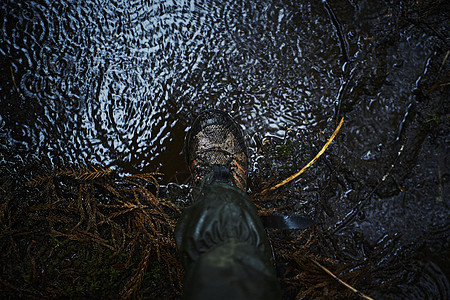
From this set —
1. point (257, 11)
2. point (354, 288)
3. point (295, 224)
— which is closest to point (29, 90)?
point (257, 11)

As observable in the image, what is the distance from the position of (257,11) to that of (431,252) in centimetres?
196

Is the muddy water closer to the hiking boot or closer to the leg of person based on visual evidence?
the hiking boot

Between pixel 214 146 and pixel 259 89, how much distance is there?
500 mm

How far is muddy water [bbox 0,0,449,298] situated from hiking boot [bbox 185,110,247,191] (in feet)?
0.26

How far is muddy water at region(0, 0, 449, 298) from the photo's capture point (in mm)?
1825

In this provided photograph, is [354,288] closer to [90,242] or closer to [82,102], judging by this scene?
[90,242]

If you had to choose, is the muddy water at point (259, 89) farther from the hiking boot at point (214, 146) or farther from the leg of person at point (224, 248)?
the leg of person at point (224, 248)

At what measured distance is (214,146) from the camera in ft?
6.01

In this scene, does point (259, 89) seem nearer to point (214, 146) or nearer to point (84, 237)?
point (214, 146)

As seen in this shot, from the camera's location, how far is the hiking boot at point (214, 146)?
5.75 ft

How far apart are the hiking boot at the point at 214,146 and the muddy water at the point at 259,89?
80mm

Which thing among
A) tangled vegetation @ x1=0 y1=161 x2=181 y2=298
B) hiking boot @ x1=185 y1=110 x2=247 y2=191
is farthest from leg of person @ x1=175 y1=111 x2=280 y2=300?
tangled vegetation @ x1=0 y1=161 x2=181 y2=298

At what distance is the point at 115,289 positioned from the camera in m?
1.68

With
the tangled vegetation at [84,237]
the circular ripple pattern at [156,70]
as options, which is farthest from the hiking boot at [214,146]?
the tangled vegetation at [84,237]
